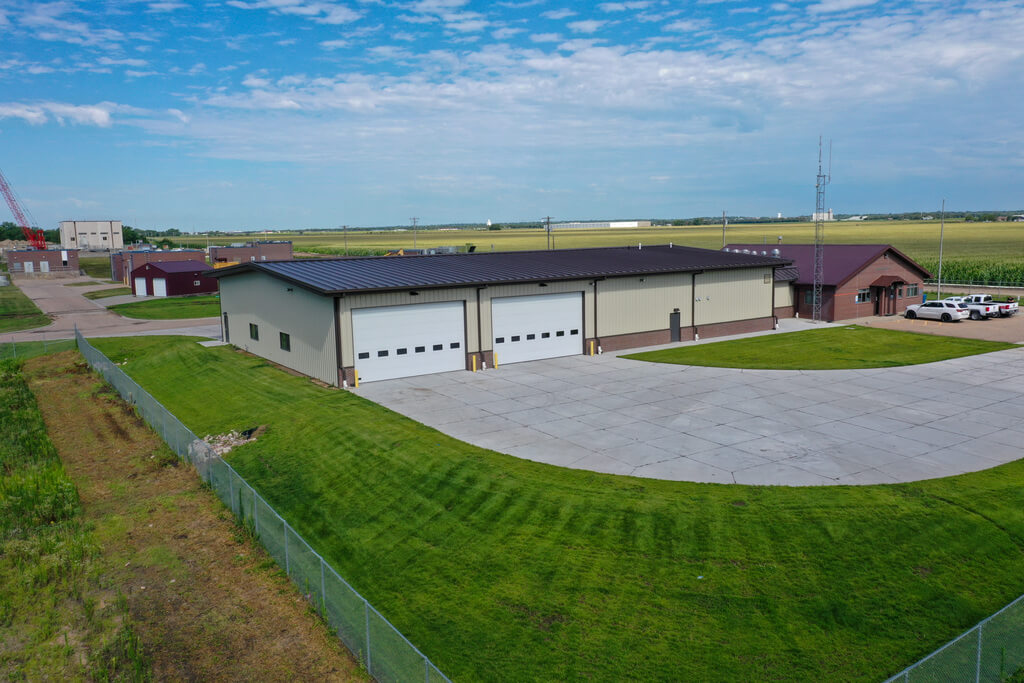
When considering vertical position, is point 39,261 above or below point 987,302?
above

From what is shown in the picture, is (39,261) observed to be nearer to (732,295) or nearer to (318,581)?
(732,295)

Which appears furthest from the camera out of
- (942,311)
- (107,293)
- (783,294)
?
(107,293)

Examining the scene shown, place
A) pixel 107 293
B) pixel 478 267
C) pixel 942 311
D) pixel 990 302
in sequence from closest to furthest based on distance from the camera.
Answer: pixel 478 267, pixel 942 311, pixel 990 302, pixel 107 293

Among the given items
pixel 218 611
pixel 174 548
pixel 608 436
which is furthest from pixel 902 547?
pixel 174 548

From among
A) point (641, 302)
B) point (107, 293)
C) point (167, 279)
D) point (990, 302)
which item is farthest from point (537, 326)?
point (107, 293)

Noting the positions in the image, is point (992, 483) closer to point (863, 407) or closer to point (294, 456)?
point (863, 407)

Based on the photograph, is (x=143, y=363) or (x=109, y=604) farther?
(x=143, y=363)

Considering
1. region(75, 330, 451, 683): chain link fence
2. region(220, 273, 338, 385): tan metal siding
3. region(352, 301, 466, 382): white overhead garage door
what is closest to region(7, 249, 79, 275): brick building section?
region(220, 273, 338, 385): tan metal siding
